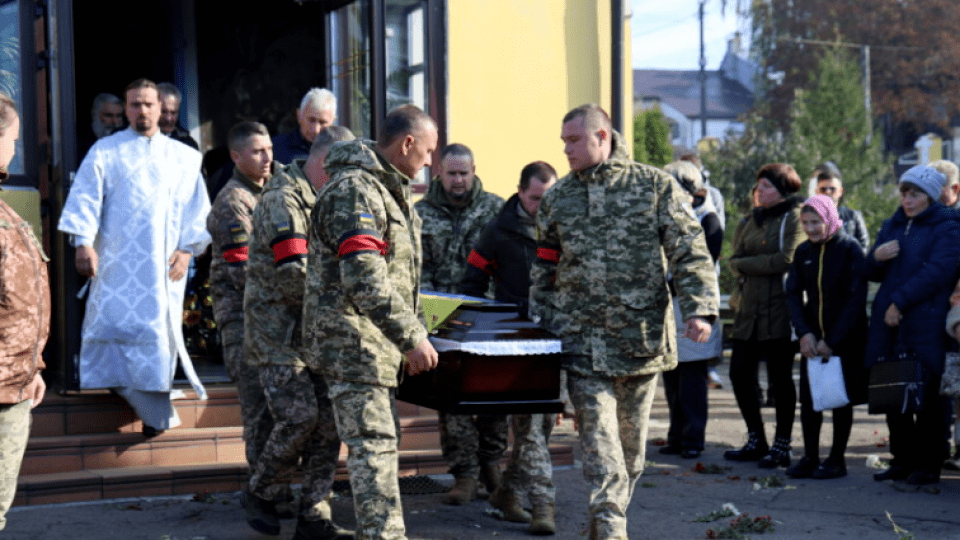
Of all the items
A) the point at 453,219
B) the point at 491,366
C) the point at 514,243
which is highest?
the point at 453,219

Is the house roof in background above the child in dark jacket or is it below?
above

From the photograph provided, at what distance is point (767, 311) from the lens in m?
8.45

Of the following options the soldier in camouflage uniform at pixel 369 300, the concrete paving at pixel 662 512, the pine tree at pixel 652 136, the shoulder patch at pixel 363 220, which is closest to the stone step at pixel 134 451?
the concrete paving at pixel 662 512

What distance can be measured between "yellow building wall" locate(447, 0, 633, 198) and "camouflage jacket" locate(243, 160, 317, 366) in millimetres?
3693

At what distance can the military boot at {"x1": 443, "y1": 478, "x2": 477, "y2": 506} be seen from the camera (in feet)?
22.8

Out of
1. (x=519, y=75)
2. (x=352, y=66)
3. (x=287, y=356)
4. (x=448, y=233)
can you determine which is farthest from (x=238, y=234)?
(x=519, y=75)

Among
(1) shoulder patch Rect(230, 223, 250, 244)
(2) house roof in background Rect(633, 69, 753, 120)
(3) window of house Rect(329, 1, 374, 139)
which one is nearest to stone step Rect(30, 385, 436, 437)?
(1) shoulder patch Rect(230, 223, 250, 244)

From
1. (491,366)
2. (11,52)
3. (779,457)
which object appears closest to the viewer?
(491,366)

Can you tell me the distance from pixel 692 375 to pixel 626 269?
3509mm

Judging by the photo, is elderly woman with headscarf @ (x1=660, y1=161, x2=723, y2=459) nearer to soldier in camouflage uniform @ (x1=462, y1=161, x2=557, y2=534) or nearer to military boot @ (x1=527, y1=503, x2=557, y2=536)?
soldier in camouflage uniform @ (x1=462, y1=161, x2=557, y2=534)

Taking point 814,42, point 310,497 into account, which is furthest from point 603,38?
point 814,42

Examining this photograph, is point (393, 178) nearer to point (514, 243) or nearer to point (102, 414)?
point (514, 243)

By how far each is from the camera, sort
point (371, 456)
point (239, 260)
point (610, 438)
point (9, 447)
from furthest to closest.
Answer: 1. point (239, 260)
2. point (610, 438)
3. point (371, 456)
4. point (9, 447)

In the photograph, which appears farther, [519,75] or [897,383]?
[519,75]
